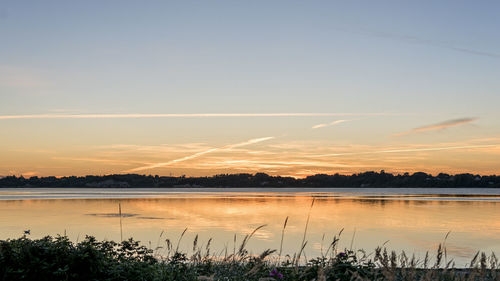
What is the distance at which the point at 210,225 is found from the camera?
34656mm

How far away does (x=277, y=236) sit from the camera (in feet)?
93.5

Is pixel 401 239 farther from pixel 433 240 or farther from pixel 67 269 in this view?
pixel 67 269

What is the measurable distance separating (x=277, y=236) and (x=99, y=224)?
13003 mm

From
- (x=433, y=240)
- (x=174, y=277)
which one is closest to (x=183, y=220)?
(x=433, y=240)

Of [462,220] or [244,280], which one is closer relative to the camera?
[244,280]

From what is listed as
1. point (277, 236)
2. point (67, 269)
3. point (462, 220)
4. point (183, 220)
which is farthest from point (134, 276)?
point (462, 220)

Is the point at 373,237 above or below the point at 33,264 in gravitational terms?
below

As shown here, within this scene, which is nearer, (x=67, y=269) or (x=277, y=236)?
(x=67, y=269)

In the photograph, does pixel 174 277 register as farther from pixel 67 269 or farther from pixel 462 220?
pixel 462 220

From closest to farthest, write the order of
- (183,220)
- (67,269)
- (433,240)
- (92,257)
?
1. (67,269)
2. (92,257)
3. (433,240)
4. (183,220)

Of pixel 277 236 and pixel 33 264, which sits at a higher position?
pixel 33 264

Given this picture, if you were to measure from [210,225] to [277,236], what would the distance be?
743 centimetres

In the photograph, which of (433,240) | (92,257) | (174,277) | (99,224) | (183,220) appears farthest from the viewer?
(183,220)

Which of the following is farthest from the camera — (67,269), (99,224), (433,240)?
(99,224)
